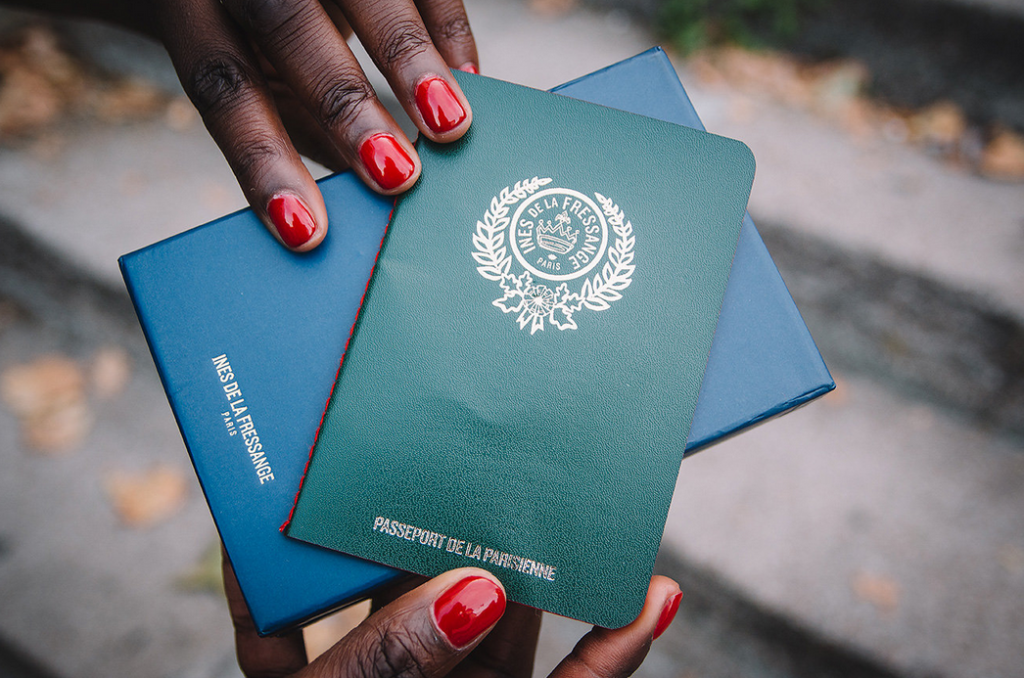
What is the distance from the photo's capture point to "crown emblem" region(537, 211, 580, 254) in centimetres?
98

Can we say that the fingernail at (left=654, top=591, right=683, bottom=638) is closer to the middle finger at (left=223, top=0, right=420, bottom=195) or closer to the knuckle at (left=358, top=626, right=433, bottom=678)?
the knuckle at (left=358, top=626, right=433, bottom=678)

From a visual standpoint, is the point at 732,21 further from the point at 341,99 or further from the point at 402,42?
the point at 341,99

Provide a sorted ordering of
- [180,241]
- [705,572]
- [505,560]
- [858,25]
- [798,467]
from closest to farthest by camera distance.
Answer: [505,560]
[180,241]
[705,572]
[798,467]
[858,25]

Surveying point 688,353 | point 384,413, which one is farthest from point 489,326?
point 688,353

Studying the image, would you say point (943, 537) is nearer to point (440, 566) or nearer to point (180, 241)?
point (440, 566)

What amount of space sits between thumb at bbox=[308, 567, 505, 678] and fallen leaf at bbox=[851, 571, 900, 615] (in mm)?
1329

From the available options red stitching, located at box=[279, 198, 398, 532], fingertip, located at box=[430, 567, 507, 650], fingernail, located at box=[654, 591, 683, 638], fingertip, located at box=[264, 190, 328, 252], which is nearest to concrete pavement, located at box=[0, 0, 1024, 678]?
fingernail, located at box=[654, 591, 683, 638]

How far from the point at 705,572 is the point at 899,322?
1008mm

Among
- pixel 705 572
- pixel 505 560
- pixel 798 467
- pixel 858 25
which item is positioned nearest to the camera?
pixel 505 560

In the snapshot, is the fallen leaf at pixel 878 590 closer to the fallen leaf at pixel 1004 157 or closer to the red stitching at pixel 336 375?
the fallen leaf at pixel 1004 157

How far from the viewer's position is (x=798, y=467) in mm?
1819

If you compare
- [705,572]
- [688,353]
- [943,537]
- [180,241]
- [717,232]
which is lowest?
[943,537]

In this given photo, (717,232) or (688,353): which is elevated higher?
(717,232)

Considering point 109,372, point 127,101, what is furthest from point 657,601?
point 127,101
